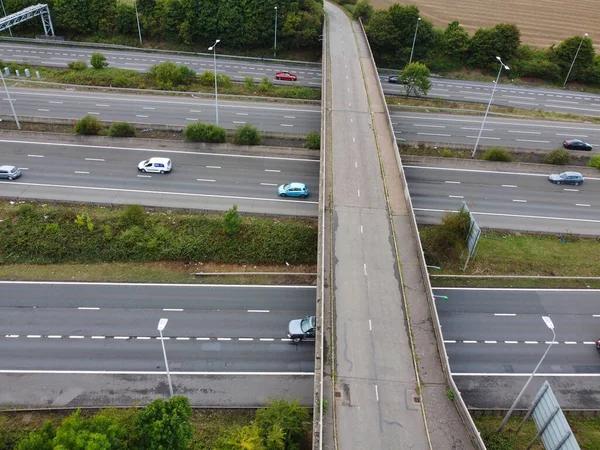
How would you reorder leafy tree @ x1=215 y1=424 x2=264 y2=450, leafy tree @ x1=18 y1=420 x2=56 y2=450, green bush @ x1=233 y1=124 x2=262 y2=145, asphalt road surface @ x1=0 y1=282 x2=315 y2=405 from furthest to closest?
green bush @ x1=233 y1=124 x2=262 y2=145 < asphalt road surface @ x1=0 y1=282 x2=315 y2=405 < leafy tree @ x1=215 y1=424 x2=264 y2=450 < leafy tree @ x1=18 y1=420 x2=56 y2=450

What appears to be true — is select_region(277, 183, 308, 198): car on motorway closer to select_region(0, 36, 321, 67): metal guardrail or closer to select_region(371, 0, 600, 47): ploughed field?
select_region(0, 36, 321, 67): metal guardrail

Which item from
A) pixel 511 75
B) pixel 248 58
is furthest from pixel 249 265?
pixel 511 75

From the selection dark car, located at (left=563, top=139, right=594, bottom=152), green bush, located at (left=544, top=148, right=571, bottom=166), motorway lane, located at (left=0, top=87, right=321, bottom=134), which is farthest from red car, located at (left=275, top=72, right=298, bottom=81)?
dark car, located at (left=563, top=139, right=594, bottom=152)

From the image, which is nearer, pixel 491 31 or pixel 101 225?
pixel 101 225

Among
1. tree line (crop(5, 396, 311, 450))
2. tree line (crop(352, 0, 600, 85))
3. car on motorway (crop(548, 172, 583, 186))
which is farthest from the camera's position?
tree line (crop(352, 0, 600, 85))

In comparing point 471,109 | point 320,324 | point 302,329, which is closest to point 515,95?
point 471,109

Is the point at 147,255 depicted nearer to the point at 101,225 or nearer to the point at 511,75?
the point at 101,225
